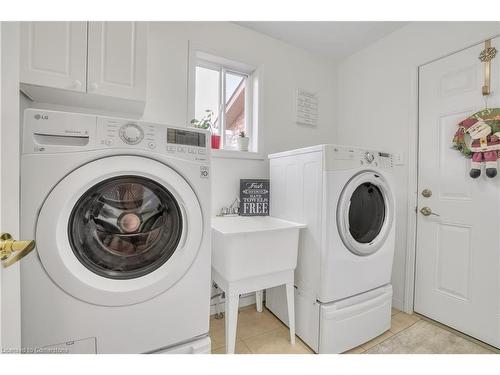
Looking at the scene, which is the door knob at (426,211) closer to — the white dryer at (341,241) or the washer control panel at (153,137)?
the white dryer at (341,241)

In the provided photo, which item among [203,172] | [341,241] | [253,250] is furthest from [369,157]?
[203,172]

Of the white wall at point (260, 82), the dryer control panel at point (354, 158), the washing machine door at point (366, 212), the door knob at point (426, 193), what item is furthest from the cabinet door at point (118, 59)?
the door knob at point (426, 193)

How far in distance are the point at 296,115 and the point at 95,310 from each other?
2.02 metres

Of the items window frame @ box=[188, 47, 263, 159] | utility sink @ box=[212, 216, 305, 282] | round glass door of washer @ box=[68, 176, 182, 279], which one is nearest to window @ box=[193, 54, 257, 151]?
window frame @ box=[188, 47, 263, 159]

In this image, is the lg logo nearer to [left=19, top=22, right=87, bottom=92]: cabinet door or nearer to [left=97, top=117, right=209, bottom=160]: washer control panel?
[left=97, top=117, right=209, bottom=160]: washer control panel

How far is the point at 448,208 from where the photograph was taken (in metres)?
1.56

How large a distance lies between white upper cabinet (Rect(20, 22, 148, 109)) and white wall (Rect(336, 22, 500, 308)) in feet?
6.33

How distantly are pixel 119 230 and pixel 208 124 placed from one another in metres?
1.06

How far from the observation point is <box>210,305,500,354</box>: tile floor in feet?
4.36

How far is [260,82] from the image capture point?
6.27 feet

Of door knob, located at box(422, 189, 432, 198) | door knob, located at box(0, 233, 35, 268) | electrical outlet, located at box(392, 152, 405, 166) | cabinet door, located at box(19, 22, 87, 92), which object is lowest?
door knob, located at box(0, 233, 35, 268)

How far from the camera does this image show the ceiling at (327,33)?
1808mm

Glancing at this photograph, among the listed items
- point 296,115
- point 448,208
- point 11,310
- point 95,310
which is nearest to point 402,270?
point 448,208
